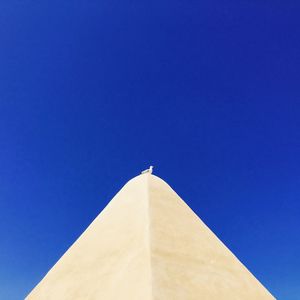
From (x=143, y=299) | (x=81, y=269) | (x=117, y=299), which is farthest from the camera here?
(x=81, y=269)

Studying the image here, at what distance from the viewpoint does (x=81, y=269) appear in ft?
25.5

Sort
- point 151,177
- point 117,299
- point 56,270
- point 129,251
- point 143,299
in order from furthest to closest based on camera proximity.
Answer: point 151,177
point 56,270
point 129,251
point 117,299
point 143,299

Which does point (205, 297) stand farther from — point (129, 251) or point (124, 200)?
point (124, 200)

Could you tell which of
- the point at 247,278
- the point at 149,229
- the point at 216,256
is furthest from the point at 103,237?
the point at 247,278

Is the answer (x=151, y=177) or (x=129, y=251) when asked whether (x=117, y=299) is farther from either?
(x=151, y=177)

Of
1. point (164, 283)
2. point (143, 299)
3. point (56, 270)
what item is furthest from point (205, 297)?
point (56, 270)

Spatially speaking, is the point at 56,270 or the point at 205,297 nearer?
the point at 205,297

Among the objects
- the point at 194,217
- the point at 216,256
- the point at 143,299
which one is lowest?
the point at 143,299

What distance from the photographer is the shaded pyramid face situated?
647cm

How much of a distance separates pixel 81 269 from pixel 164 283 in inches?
94.5

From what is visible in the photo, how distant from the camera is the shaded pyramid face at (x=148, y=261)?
647 cm

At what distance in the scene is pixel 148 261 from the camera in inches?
259

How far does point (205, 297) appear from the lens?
6645mm

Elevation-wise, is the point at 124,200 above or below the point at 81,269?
above
